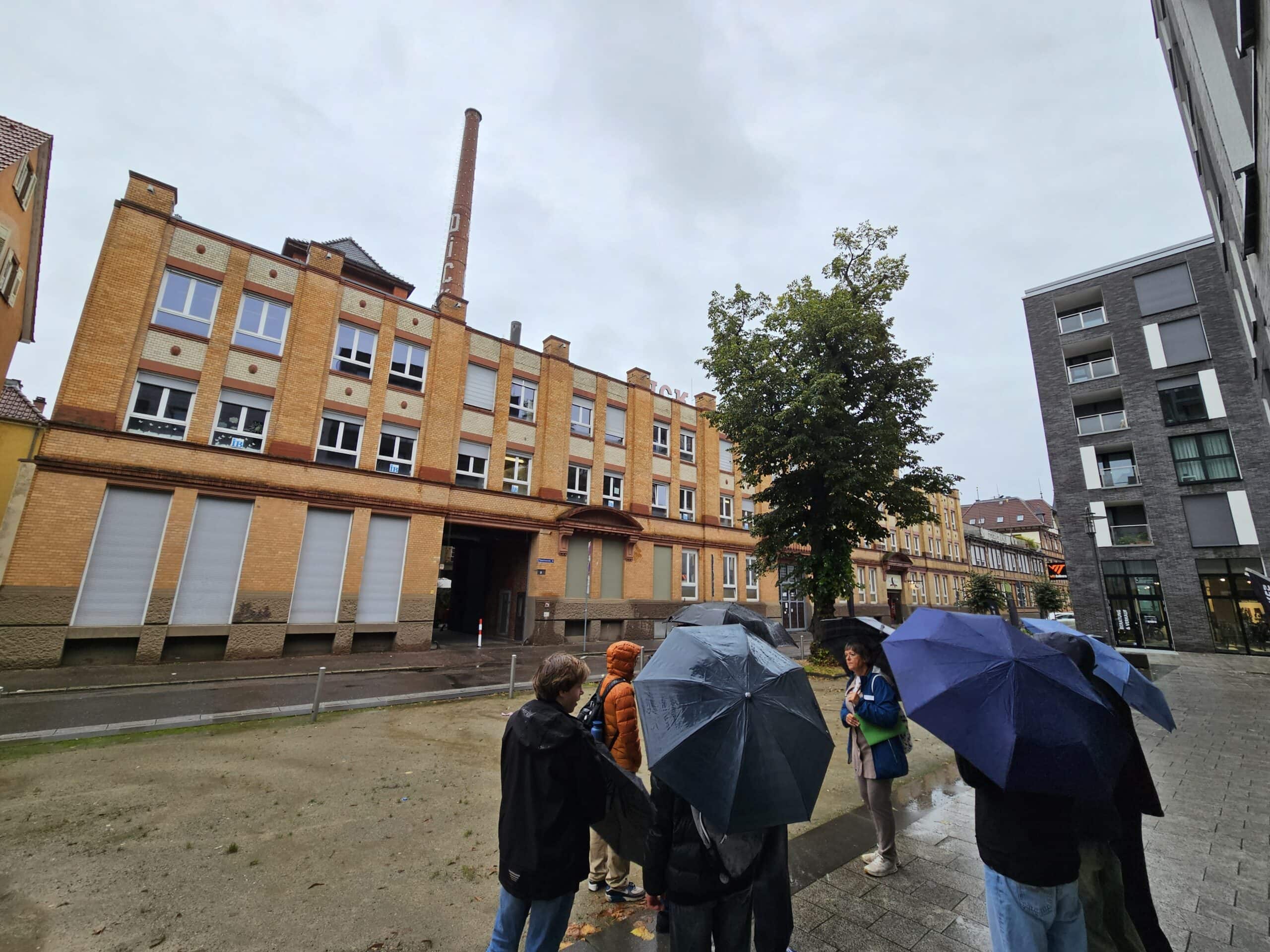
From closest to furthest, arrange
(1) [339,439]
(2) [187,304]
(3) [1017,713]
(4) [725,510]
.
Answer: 1. (3) [1017,713]
2. (2) [187,304]
3. (1) [339,439]
4. (4) [725,510]

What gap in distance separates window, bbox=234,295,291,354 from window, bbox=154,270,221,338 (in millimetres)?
747

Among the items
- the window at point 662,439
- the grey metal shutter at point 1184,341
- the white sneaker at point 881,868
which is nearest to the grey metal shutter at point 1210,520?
the grey metal shutter at point 1184,341

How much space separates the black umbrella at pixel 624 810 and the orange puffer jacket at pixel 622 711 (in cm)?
80

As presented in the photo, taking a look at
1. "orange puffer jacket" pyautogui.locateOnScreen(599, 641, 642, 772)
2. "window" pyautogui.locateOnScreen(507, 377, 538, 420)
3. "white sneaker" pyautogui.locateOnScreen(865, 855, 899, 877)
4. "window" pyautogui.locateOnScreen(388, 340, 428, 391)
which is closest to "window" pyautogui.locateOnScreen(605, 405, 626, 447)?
"window" pyautogui.locateOnScreen(507, 377, 538, 420)

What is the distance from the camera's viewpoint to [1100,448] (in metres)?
24.6

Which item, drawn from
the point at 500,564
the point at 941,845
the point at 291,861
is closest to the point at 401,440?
the point at 500,564

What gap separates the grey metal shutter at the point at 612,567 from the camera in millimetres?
24203

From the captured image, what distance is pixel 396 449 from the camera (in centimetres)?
2005

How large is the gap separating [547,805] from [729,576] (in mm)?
28000

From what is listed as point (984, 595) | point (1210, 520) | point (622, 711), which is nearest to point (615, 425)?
point (622, 711)

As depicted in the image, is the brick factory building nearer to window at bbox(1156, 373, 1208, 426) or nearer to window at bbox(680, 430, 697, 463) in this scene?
window at bbox(680, 430, 697, 463)

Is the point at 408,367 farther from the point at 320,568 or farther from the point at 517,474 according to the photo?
the point at 320,568

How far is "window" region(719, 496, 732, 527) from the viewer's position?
98.9 ft

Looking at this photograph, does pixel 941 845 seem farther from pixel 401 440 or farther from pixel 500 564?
pixel 500 564
